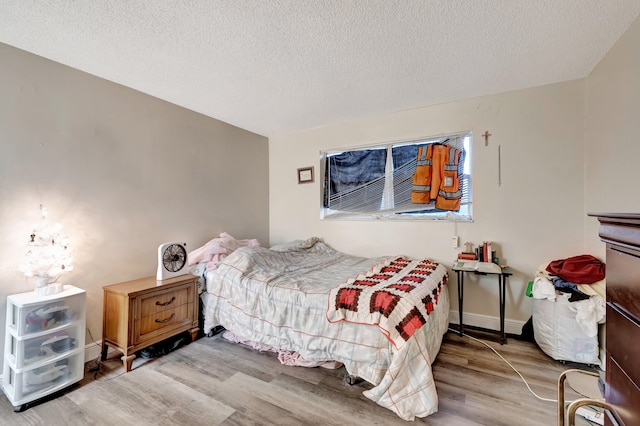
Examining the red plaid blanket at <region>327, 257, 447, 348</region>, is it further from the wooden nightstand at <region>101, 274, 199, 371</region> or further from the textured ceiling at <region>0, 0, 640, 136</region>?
the textured ceiling at <region>0, 0, 640, 136</region>

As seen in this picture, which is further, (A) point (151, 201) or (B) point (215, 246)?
(B) point (215, 246)

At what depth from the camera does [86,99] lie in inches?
89.0

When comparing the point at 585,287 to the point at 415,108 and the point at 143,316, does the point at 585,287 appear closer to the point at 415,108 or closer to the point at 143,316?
the point at 415,108

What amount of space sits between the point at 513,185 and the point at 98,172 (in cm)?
380

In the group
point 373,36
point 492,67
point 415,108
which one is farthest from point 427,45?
point 415,108

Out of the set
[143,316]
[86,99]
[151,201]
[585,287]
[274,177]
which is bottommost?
[143,316]

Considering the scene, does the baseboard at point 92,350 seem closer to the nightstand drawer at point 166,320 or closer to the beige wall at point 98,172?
the beige wall at point 98,172

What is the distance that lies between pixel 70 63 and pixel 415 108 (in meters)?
3.18

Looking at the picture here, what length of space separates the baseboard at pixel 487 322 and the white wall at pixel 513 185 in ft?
0.14

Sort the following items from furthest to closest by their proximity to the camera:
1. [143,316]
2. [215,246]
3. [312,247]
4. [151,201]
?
[312,247]
[215,246]
[151,201]
[143,316]

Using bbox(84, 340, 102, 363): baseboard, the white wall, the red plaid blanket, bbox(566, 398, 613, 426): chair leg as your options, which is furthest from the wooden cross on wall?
bbox(84, 340, 102, 363): baseboard

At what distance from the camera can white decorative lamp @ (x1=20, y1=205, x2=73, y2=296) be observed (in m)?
1.88

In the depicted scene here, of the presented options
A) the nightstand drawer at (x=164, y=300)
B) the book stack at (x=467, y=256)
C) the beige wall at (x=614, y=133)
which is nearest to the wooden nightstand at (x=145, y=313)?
the nightstand drawer at (x=164, y=300)

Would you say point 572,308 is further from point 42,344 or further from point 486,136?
point 42,344
